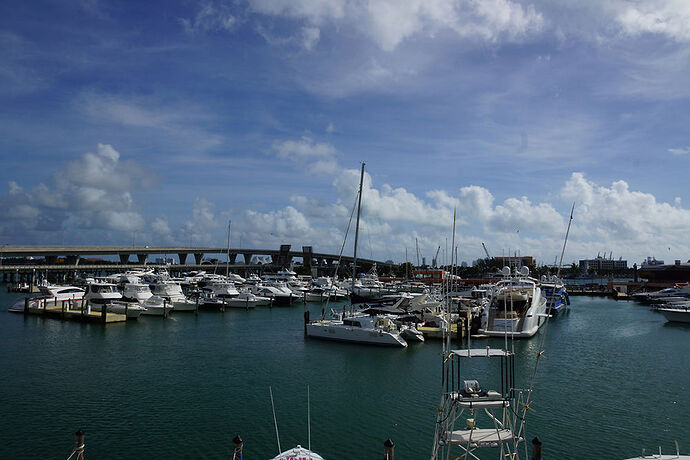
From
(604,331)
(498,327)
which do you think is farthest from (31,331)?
(604,331)

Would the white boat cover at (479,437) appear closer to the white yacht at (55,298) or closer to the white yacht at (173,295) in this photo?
the white yacht at (173,295)

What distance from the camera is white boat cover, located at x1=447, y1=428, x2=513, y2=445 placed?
12570mm

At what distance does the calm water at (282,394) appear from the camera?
2020 cm

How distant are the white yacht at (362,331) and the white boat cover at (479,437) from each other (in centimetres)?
2729

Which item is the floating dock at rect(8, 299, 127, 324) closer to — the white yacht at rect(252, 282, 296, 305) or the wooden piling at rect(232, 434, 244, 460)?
the white yacht at rect(252, 282, 296, 305)

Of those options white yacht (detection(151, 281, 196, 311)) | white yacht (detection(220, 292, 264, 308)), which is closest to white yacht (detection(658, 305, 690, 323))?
white yacht (detection(220, 292, 264, 308))

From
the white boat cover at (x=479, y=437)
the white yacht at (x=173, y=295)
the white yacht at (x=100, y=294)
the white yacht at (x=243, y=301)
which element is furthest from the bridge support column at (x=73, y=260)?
the white boat cover at (x=479, y=437)

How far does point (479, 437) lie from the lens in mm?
12992

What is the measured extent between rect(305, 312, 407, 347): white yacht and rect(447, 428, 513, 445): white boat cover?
27286 mm

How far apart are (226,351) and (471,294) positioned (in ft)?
173

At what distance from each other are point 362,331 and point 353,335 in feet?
3.00

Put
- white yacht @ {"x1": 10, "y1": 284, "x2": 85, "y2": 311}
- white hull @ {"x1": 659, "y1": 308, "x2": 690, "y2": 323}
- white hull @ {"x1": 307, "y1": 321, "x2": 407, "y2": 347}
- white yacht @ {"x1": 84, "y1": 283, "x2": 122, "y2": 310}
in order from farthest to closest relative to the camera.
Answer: white yacht @ {"x1": 10, "y1": 284, "x2": 85, "y2": 311} → white hull @ {"x1": 659, "y1": 308, "x2": 690, "y2": 323} → white yacht @ {"x1": 84, "y1": 283, "x2": 122, "y2": 310} → white hull @ {"x1": 307, "y1": 321, "x2": 407, "y2": 347}

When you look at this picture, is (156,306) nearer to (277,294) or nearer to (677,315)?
(277,294)

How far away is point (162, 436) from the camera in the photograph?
67.6 feet
